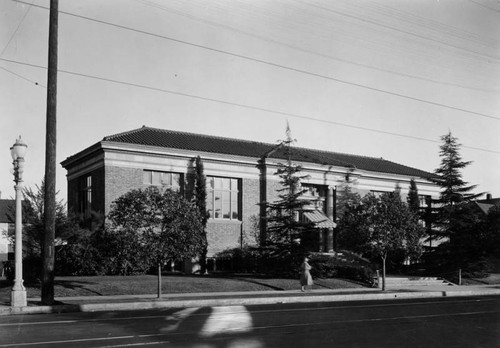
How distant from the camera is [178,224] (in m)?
20.6

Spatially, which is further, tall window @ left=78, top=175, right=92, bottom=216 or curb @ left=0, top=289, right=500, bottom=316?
tall window @ left=78, top=175, right=92, bottom=216

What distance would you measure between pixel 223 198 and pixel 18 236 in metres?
20.5

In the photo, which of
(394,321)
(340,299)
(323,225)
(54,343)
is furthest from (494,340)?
(323,225)

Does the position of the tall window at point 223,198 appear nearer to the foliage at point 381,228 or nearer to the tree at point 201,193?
the tree at point 201,193

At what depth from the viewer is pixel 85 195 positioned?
36656 mm

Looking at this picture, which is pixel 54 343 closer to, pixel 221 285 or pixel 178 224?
pixel 178 224

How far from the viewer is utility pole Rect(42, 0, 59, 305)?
17719 millimetres

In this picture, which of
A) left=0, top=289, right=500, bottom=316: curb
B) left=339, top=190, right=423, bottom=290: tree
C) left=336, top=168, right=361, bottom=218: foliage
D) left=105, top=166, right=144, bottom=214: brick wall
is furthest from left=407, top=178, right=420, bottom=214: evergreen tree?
left=105, top=166, right=144, bottom=214: brick wall

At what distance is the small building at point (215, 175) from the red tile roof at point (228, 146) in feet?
0.24

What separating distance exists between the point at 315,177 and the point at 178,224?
21.5 meters

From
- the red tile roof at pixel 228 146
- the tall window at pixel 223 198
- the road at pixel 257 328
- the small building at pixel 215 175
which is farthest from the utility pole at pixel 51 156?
the tall window at pixel 223 198

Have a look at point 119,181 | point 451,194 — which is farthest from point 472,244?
point 119,181

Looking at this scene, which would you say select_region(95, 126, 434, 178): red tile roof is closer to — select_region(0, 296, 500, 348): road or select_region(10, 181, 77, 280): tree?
select_region(10, 181, 77, 280): tree

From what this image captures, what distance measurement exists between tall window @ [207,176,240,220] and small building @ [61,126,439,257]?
0.06 metres
